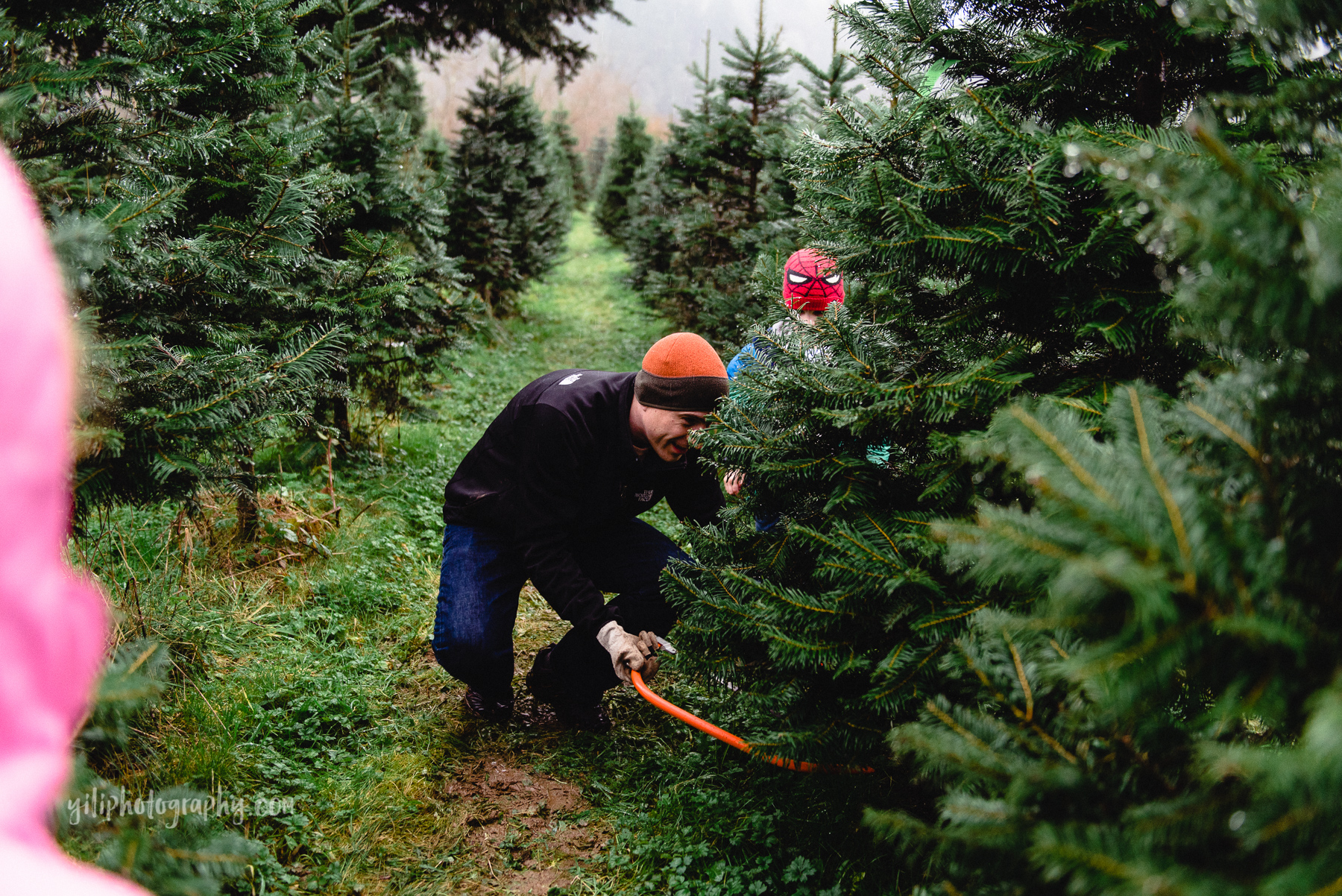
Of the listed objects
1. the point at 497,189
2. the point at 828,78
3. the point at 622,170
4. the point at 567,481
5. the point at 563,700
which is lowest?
the point at 563,700

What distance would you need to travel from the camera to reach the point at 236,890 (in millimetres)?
2029

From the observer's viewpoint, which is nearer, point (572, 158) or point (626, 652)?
point (626, 652)

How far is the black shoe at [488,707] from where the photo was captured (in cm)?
323

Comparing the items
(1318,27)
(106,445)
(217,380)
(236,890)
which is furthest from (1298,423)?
(217,380)

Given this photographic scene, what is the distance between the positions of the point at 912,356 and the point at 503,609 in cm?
208

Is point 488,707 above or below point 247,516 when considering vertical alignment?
below

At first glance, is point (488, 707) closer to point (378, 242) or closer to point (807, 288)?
point (807, 288)

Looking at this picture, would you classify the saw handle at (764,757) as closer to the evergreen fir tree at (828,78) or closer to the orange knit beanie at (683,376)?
the orange knit beanie at (683,376)

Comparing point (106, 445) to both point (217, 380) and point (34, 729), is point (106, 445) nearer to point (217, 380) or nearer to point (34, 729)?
point (217, 380)

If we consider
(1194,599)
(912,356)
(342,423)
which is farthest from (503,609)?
(342,423)

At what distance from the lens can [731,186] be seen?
371 inches

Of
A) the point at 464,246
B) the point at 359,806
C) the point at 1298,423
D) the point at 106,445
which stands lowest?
the point at 359,806

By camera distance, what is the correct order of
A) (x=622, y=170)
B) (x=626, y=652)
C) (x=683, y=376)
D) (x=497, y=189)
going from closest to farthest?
1. (x=626, y=652)
2. (x=683, y=376)
3. (x=497, y=189)
4. (x=622, y=170)

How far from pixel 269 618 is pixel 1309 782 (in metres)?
3.78
